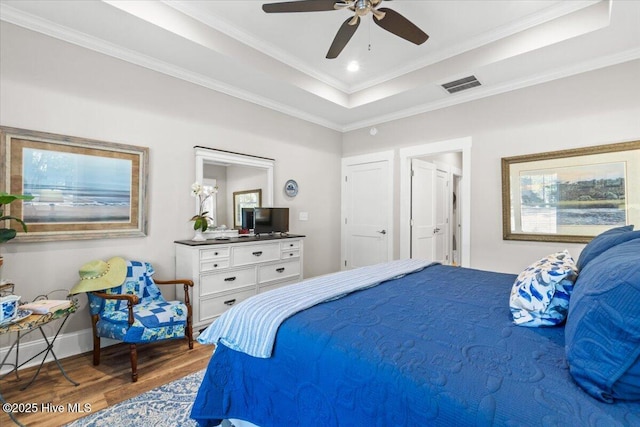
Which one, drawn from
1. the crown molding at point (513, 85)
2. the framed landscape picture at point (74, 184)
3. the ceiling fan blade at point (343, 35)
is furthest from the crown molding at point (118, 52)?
the crown molding at point (513, 85)

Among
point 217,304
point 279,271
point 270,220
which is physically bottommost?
point 217,304

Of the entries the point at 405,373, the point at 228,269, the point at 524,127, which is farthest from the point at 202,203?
the point at 524,127

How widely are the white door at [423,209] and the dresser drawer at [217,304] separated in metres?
2.70

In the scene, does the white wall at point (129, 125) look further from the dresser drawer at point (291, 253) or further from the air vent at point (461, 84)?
the air vent at point (461, 84)

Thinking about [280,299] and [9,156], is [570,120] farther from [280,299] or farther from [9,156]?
[9,156]

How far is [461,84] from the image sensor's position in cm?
362

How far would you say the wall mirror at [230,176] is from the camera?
355 cm

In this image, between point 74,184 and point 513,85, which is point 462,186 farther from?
point 74,184

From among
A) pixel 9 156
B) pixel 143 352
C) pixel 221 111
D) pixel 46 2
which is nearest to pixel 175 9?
pixel 46 2

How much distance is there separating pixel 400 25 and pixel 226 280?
2876mm

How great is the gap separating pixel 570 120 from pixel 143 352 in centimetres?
485

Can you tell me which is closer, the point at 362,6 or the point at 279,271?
the point at 362,6

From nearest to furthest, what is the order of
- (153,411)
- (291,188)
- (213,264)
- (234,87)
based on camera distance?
(153,411), (213,264), (234,87), (291,188)

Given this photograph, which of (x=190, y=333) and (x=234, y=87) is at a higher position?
(x=234, y=87)
